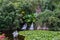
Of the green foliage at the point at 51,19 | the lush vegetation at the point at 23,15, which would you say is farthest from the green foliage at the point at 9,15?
the green foliage at the point at 51,19

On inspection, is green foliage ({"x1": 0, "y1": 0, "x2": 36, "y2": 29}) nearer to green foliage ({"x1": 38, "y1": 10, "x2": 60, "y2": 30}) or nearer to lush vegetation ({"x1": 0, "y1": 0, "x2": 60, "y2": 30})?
lush vegetation ({"x1": 0, "y1": 0, "x2": 60, "y2": 30})

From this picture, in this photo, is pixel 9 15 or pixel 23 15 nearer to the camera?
pixel 9 15

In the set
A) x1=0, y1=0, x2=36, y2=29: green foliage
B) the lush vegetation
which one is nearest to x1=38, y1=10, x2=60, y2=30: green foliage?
the lush vegetation

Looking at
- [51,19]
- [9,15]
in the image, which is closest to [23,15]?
[9,15]

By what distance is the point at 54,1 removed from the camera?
19844 mm

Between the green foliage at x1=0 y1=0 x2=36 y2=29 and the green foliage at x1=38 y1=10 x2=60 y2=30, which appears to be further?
the green foliage at x1=38 y1=10 x2=60 y2=30

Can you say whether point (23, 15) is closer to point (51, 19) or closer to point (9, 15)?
point (9, 15)

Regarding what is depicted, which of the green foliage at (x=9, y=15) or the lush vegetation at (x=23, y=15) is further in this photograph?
the lush vegetation at (x=23, y=15)

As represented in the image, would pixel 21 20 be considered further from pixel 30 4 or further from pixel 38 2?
pixel 38 2

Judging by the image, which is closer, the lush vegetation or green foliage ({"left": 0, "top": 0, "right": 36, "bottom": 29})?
green foliage ({"left": 0, "top": 0, "right": 36, "bottom": 29})

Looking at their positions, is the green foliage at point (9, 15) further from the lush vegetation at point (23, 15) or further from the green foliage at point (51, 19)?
the green foliage at point (51, 19)

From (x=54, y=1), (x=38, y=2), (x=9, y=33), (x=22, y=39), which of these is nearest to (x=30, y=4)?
(x=38, y=2)

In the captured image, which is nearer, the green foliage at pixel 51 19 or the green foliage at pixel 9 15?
the green foliage at pixel 9 15

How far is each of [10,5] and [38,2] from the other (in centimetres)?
442
